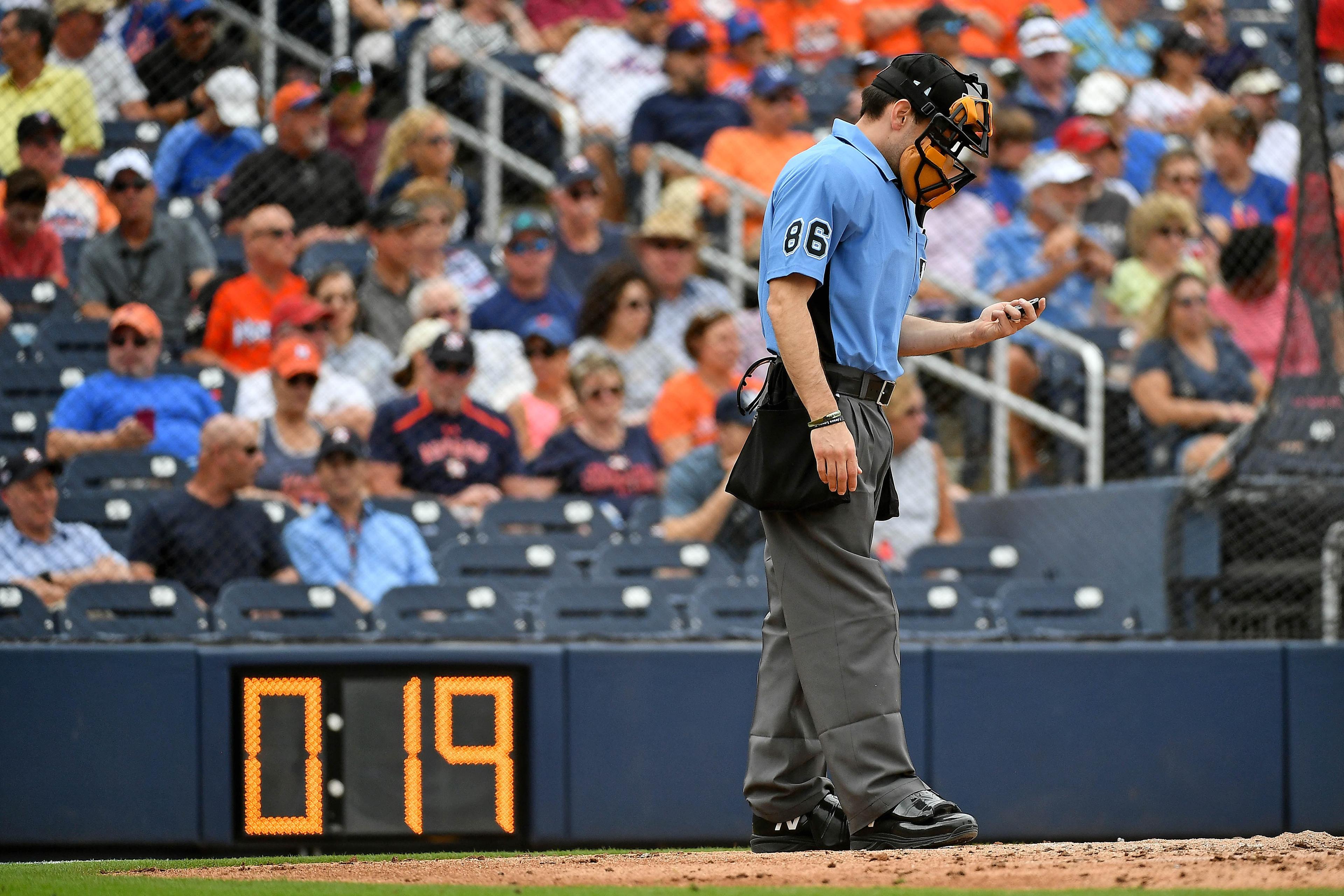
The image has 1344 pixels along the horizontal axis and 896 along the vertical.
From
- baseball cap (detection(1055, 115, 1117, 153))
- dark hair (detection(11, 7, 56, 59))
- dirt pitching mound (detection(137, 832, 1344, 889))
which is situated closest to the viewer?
dirt pitching mound (detection(137, 832, 1344, 889))

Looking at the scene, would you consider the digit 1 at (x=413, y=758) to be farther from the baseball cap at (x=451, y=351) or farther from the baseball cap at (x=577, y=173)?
the baseball cap at (x=577, y=173)

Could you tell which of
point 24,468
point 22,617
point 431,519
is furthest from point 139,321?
Result: point 22,617

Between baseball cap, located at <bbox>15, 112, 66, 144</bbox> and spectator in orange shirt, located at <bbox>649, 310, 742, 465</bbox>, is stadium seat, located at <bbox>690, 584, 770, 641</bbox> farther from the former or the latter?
baseball cap, located at <bbox>15, 112, 66, 144</bbox>

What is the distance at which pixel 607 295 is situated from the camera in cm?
825

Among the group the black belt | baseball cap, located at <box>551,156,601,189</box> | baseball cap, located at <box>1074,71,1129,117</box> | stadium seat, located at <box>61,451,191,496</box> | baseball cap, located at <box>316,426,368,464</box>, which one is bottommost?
stadium seat, located at <box>61,451,191,496</box>

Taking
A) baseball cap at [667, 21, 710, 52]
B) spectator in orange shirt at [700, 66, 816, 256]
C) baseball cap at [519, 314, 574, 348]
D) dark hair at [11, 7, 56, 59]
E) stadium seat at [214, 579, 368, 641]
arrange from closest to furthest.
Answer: stadium seat at [214, 579, 368, 641]
baseball cap at [519, 314, 574, 348]
dark hair at [11, 7, 56, 59]
spectator in orange shirt at [700, 66, 816, 256]
baseball cap at [667, 21, 710, 52]

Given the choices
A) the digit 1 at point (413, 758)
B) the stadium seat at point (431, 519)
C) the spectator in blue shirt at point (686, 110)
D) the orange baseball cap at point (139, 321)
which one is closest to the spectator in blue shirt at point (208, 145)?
the orange baseball cap at point (139, 321)

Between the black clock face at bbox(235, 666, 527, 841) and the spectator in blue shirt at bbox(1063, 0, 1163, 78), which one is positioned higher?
the spectator in blue shirt at bbox(1063, 0, 1163, 78)

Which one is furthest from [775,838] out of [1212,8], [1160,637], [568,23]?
[1212,8]

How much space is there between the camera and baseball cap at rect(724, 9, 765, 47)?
11312 millimetres

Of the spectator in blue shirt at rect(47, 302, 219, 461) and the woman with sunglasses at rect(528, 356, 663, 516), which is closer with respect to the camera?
the spectator in blue shirt at rect(47, 302, 219, 461)

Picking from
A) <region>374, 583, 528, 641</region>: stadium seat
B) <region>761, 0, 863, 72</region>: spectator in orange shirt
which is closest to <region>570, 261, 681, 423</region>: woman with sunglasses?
<region>374, 583, 528, 641</region>: stadium seat

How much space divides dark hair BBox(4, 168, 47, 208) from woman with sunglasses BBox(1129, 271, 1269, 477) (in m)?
5.08

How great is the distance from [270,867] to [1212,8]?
9765mm
